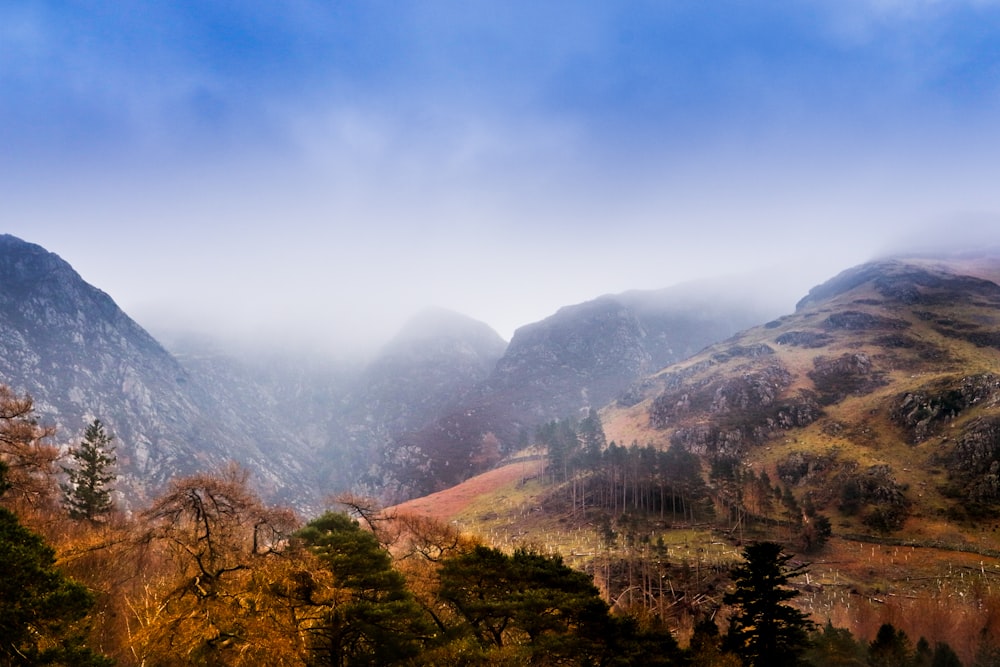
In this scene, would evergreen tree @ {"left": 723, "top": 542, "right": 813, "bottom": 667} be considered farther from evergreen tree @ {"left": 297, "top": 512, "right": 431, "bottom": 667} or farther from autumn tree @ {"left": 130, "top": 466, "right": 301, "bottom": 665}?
autumn tree @ {"left": 130, "top": 466, "right": 301, "bottom": 665}

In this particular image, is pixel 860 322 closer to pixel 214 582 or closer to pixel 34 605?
pixel 214 582

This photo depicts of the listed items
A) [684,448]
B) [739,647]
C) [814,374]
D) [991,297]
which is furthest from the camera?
[991,297]

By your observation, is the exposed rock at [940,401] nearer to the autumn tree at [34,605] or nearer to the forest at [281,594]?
the forest at [281,594]

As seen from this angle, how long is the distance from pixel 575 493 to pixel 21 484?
98913 millimetres

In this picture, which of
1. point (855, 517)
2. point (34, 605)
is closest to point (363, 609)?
point (34, 605)

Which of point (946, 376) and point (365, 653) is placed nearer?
point (365, 653)

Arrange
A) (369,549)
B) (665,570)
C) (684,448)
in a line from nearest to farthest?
(369,549), (665,570), (684,448)

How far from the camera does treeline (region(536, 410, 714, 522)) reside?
101188 millimetres

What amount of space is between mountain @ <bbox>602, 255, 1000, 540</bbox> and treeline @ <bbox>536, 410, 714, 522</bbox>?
7.45m

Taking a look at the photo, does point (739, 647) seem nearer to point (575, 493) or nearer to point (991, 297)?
point (575, 493)

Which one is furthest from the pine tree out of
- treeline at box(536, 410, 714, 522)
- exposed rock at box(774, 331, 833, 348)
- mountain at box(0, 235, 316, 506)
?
exposed rock at box(774, 331, 833, 348)

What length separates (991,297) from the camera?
183 metres

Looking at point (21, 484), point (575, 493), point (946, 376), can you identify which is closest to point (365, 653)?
point (21, 484)

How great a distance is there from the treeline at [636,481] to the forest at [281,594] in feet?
211
